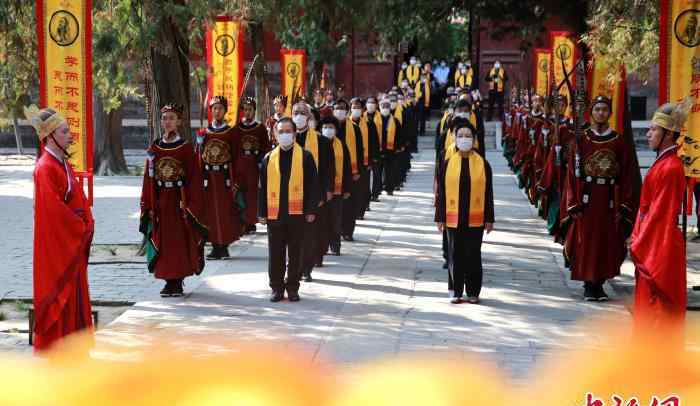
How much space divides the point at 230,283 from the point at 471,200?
2.67 meters

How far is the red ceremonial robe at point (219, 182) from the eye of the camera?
1294 cm

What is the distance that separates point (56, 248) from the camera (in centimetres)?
760

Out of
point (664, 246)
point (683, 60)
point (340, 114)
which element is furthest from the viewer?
point (340, 114)

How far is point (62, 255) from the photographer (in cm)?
763

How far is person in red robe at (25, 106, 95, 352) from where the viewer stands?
7.55 m

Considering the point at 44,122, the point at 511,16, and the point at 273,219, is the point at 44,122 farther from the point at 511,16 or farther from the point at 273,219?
the point at 511,16

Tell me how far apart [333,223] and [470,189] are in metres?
2.86

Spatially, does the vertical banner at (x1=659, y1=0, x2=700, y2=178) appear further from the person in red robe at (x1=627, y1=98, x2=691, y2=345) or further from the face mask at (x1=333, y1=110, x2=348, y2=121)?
the face mask at (x1=333, y1=110, x2=348, y2=121)

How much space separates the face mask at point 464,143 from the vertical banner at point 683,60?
1.67 metres

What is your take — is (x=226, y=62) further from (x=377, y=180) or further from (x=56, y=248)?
(x=56, y=248)

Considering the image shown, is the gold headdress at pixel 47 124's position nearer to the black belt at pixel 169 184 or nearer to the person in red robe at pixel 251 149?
the black belt at pixel 169 184

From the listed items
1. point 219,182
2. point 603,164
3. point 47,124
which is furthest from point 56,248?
point 219,182

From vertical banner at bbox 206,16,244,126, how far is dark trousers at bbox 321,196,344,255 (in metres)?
2.33

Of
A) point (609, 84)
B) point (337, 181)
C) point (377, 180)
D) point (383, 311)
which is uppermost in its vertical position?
point (609, 84)
